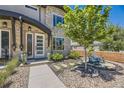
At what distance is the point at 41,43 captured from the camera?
14320mm

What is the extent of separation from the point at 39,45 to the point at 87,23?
6.87 meters

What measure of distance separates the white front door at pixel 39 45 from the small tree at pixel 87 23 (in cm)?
565

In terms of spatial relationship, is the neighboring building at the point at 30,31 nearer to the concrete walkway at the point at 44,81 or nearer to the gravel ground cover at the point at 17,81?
the gravel ground cover at the point at 17,81

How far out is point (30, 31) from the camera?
42.8 ft

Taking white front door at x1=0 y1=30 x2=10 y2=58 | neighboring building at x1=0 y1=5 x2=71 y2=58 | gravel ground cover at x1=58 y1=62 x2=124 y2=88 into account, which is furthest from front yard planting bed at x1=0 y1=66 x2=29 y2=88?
neighboring building at x1=0 y1=5 x2=71 y2=58

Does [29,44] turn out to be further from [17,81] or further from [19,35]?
[17,81]

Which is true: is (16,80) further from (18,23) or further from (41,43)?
(41,43)

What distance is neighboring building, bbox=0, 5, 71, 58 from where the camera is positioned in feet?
36.7

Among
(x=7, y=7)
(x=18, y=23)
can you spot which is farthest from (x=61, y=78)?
(x=7, y=7)

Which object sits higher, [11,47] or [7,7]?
[7,7]

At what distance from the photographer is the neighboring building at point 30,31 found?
1120 cm

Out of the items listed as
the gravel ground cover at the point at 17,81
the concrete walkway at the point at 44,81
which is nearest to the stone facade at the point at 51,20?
the concrete walkway at the point at 44,81
